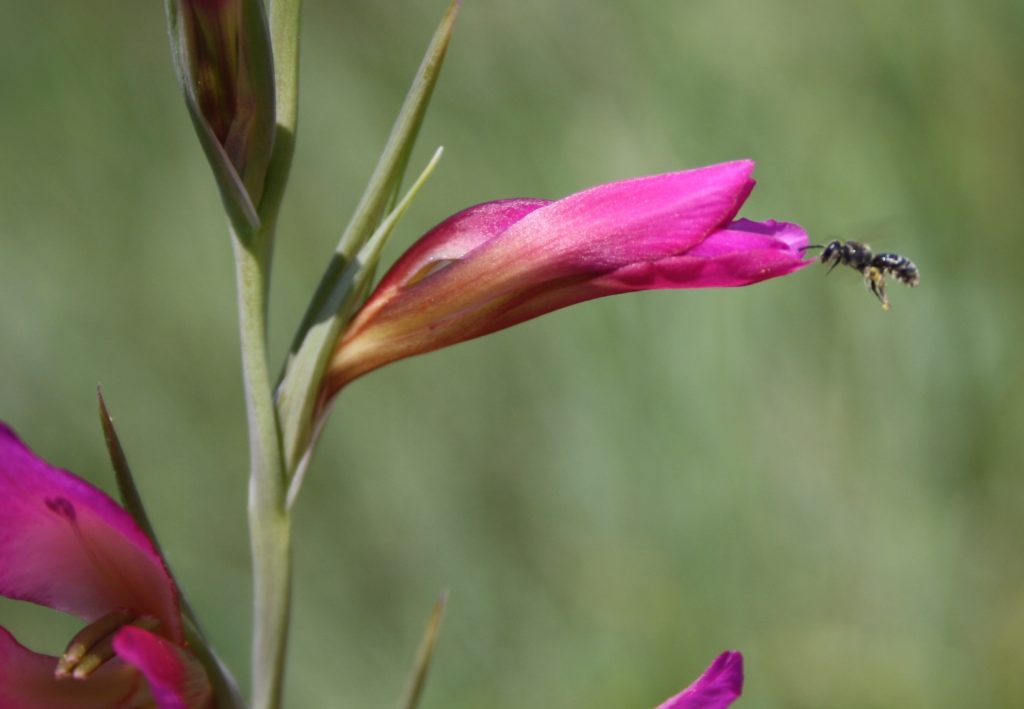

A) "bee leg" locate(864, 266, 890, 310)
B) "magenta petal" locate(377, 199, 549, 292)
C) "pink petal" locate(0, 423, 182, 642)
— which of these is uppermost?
"bee leg" locate(864, 266, 890, 310)

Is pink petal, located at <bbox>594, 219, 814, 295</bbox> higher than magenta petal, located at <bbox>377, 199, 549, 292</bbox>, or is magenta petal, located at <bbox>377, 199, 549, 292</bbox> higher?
pink petal, located at <bbox>594, 219, 814, 295</bbox>

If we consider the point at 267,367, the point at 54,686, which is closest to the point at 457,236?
the point at 267,367

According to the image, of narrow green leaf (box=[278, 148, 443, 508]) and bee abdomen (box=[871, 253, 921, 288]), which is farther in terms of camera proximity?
bee abdomen (box=[871, 253, 921, 288])

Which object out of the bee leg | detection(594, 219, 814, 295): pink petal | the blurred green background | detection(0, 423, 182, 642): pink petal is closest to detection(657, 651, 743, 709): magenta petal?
detection(594, 219, 814, 295): pink petal

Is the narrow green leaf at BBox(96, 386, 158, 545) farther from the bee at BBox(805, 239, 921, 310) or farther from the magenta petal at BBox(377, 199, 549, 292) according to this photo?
the bee at BBox(805, 239, 921, 310)

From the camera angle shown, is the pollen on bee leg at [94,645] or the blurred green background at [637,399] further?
the blurred green background at [637,399]

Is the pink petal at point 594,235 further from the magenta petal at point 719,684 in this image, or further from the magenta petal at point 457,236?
the magenta petal at point 719,684

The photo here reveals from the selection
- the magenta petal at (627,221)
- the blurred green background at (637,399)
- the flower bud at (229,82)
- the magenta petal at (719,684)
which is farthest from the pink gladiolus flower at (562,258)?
the blurred green background at (637,399)
